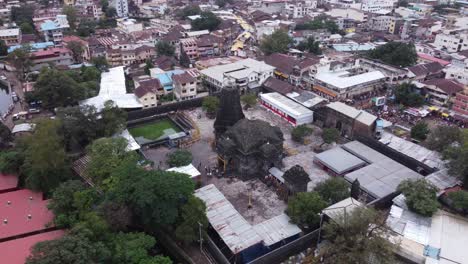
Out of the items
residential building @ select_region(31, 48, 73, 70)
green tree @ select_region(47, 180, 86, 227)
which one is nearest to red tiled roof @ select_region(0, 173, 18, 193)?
green tree @ select_region(47, 180, 86, 227)

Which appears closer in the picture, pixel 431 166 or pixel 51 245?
pixel 51 245

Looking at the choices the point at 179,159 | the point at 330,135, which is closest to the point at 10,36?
the point at 179,159

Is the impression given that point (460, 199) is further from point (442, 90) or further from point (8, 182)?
point (8, 182)

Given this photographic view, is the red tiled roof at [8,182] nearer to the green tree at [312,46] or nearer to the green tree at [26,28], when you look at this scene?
the green tree at [26,28]

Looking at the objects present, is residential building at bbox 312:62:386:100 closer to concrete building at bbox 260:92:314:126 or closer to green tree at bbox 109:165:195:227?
concrete building at bbox 260:92:314:126

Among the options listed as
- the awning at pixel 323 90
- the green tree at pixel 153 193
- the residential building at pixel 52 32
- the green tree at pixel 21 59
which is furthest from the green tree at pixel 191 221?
the residential building at pixel 52 32

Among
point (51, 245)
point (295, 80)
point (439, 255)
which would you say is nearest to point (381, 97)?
point (295, 80)

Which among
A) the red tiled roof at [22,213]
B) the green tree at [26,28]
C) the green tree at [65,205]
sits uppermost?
the green tree at [26,28]

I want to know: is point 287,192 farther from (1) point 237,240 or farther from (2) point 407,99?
(2) point 407,99
